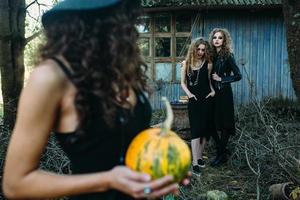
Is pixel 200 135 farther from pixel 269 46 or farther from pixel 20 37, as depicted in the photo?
pixel 269 46

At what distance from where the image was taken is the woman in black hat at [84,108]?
4.42 feet

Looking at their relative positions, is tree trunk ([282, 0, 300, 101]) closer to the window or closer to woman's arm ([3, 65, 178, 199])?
woman's arm ([3, 65, 178, 199])

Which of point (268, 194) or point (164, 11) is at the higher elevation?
point (164, 11)

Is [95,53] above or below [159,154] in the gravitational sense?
above

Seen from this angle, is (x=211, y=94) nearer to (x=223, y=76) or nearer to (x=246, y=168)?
(x=223, y=76)

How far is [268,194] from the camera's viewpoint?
17.9 feet

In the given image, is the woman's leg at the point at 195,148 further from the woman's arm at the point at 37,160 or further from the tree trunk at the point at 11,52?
the woman's arm at the point at 37,160

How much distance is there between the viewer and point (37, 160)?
4.55ft

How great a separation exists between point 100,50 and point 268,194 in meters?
4.51

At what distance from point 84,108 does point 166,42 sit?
37.2 ft

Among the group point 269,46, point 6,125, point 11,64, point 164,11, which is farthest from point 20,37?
point 269,46

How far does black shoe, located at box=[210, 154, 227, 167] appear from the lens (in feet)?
22.7

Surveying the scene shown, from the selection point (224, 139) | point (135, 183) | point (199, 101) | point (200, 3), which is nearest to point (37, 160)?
point (135, 183)

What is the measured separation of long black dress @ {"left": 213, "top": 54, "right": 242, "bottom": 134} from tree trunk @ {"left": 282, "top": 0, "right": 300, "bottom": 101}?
196 cm
